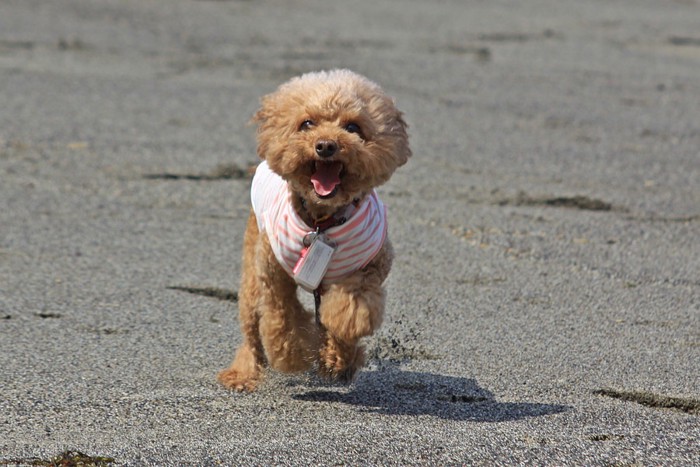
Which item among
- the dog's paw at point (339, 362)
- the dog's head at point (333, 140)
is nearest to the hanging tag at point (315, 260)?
the dog's head at point (333, 140)

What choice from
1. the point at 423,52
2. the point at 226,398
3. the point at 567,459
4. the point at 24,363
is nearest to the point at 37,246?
the point at 24,363

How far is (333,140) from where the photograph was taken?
13.2 ft

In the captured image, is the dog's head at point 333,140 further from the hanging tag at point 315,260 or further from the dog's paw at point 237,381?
the dog's paw at point 237,381

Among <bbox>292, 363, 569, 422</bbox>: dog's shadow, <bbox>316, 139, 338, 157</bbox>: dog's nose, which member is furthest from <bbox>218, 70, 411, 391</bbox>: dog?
<bbox>292, 363, 569, 422</bbox>: dog's shadow

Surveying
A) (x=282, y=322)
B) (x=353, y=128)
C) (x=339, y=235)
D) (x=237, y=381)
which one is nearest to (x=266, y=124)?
(x=353, y=128)

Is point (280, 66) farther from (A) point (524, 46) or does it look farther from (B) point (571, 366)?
(B) point (571, 366)

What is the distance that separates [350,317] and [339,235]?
0.31m

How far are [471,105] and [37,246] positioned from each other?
5216 millimetres

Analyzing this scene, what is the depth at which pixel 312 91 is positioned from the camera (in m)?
4.23

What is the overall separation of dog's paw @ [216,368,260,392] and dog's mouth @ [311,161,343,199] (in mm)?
938

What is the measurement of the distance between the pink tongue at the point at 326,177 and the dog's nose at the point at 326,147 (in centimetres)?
9

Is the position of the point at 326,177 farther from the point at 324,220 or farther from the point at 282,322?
the point at 282,322

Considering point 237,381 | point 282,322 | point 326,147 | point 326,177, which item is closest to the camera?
point 326,147

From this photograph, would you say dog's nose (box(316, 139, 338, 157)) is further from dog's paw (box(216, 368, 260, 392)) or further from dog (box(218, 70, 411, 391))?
dog's paw (box(216, 368, 260, 392))
